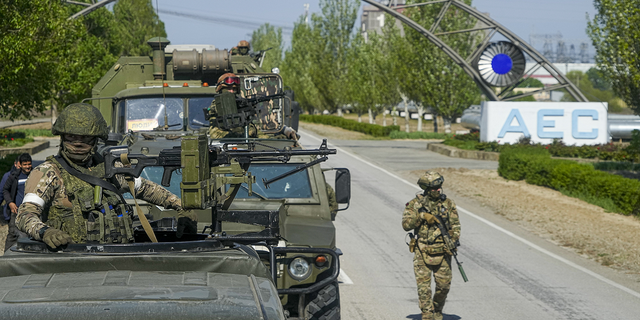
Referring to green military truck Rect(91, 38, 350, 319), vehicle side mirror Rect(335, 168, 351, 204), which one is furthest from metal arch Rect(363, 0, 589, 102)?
vehicle side mirror Rect(335, 168, 351, 204)

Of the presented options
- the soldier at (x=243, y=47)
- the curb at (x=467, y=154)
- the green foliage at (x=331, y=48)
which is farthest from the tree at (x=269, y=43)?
the soldier at (x=243, y=47)

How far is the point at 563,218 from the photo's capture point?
53.7ft

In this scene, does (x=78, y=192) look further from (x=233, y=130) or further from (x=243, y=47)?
(x=243, y=47)

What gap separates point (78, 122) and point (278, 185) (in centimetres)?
361

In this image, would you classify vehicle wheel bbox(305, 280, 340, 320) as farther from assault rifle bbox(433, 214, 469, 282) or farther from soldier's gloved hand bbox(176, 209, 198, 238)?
assault rifle bbox(433, 214, 469, 282)

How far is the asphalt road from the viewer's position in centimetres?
883

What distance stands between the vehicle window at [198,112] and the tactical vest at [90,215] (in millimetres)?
5987

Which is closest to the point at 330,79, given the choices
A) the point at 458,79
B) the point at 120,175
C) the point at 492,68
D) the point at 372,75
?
the point at 372,75

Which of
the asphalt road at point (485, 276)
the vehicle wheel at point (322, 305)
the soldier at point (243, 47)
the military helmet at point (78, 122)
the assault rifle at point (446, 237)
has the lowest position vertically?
the asphalt road at point (485, 276)

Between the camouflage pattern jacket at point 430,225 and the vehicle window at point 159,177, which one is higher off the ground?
the vehicle window at point 159,177

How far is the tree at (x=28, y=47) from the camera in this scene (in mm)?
15828

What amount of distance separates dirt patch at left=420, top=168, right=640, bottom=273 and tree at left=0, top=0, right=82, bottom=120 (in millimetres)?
11611

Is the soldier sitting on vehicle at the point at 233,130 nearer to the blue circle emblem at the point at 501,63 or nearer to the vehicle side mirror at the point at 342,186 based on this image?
the vehicle side mirror at the point at 342,186

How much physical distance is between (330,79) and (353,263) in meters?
53.0
